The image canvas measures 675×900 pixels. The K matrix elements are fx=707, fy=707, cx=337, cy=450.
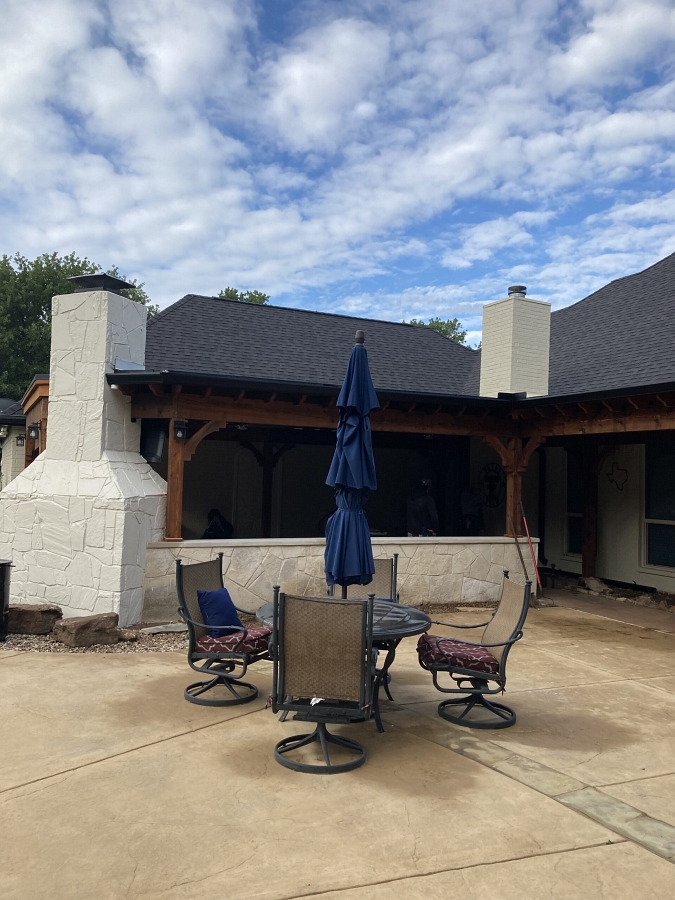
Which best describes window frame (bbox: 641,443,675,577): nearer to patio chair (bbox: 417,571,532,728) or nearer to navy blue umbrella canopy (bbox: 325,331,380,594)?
patio chair (bbox: 417,571,532,728)

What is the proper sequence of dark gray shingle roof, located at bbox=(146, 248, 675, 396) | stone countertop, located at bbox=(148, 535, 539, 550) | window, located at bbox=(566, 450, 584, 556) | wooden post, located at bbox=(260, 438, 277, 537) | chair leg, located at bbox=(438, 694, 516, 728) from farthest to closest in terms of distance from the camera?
wooden post, located at bbox=(260, 438, 277, 537)
window, located at bbox=(566, 450, 584, 556)
dark gray shingle roof, located at bbox=(146, 248, 675, 396)
stone countertop, located at bbox=(148, 535, 539, 550)
chair leg, located at bbox=(438, 694, 516, 728)

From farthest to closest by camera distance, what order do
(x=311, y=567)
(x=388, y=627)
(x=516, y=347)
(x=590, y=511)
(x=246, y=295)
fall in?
1. (x=246, y=295)
2. (x=590, y=511)
3. (x=516, y=347)
4. (x=311, y=567)
5. (x=388, y=627)

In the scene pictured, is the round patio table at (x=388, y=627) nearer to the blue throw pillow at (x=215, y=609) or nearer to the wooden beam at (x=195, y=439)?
the blue throw pillow at (x=215, y=609)

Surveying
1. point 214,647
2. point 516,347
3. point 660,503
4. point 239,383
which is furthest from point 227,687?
point 660,503

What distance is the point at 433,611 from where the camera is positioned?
992cm

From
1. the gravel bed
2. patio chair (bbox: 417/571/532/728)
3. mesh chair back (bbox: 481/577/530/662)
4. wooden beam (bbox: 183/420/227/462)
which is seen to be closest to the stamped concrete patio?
patio chair (bbox: 417/571/532/728)

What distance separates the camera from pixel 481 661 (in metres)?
5.15

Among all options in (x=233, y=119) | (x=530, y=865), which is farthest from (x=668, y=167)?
(x=530, y=865)

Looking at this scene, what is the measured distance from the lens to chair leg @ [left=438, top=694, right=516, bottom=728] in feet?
16.7

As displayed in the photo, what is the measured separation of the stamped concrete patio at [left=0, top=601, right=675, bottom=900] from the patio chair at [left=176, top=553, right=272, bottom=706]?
0.20 meters

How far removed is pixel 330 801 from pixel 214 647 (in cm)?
193

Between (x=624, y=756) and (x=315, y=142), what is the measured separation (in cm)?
1894

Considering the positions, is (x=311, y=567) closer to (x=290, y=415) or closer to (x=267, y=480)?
(x=290, y=415)

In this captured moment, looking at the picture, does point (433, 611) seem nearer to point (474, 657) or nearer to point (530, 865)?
point (474, 657)
